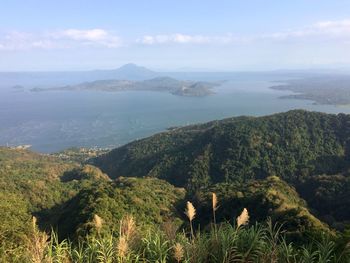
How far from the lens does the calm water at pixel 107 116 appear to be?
11225 centimetres

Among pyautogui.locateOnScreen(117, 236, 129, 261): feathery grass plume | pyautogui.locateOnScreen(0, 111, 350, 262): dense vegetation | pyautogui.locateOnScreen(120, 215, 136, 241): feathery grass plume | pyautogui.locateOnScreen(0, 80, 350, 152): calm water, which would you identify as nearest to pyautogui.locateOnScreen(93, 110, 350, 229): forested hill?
pyautogui.locateOnScreen(0, 111, 350, 262): dense vegetation

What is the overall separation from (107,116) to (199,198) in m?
124

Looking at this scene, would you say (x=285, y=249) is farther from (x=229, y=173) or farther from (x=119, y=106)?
(x=119, y=106)

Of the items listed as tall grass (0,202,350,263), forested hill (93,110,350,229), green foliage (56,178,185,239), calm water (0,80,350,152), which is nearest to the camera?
tall grass (0,202,350,263)

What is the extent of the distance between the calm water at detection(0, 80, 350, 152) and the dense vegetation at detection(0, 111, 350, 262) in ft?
146

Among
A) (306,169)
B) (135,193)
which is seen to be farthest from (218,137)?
(135,193)

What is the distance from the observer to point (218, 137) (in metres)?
55.2

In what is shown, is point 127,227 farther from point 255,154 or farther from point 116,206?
point 255,154

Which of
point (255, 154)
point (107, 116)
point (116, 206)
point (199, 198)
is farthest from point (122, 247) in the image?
point (107, 116)

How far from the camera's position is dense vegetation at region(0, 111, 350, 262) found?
6.70 m

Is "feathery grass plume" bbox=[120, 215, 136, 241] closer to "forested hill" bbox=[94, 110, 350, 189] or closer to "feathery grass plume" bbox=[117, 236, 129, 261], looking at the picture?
"feathery grass plume" bbox=[117, 236, 129, 261]

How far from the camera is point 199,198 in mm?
31359

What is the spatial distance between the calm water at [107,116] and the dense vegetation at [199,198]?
44.4 meters

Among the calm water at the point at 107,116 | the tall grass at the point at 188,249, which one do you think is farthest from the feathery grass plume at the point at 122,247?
the calm water at the point at 107,116
